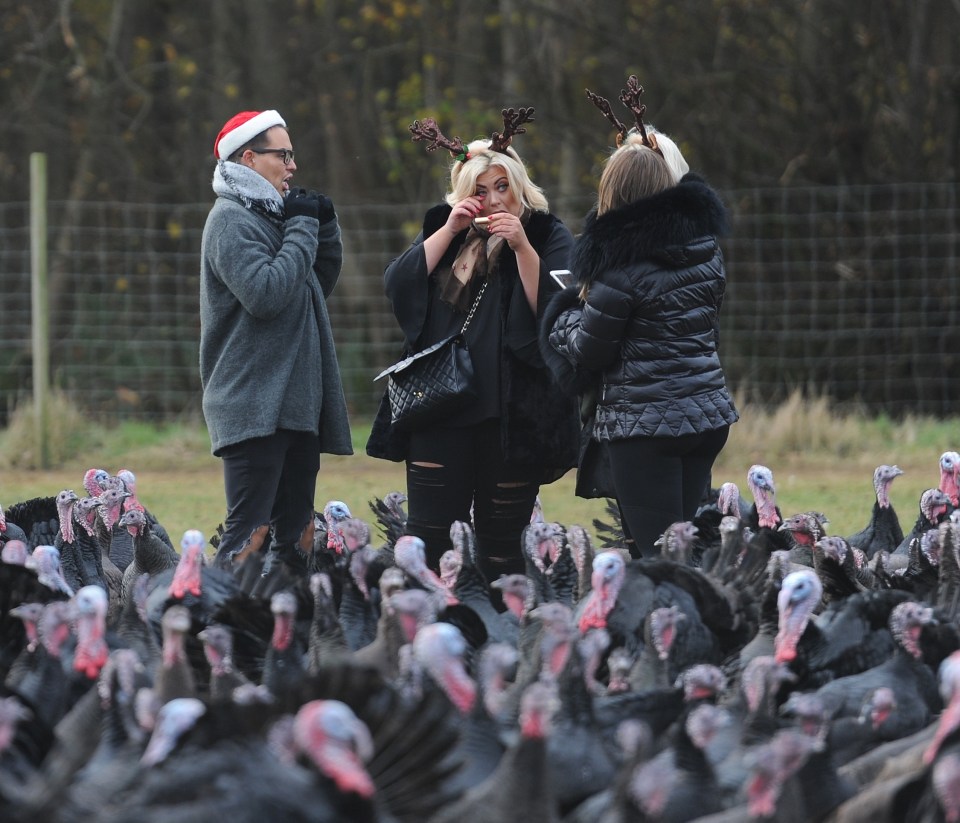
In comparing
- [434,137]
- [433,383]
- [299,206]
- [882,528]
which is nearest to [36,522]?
[299,206]

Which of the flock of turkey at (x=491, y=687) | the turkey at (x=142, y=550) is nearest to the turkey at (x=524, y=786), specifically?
the flock of turkey at (x=491, y=687)

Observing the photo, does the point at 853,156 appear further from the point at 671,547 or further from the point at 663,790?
the point at 663,790

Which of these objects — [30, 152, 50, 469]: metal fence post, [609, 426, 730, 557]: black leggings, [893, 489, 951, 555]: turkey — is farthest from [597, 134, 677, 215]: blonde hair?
[30, 152, 50, 469]: metal fence post

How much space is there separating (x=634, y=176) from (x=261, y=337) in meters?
1.33

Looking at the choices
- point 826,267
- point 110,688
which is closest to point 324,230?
point 110,688

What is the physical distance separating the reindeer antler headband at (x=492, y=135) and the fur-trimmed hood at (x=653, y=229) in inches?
19.7

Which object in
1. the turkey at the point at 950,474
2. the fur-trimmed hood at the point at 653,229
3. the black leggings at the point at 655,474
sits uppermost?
the fur-trimmed hood at the point at 653,229

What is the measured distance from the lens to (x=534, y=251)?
5.40 meters

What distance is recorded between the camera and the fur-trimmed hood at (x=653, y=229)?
4.96m

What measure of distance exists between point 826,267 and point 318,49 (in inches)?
232

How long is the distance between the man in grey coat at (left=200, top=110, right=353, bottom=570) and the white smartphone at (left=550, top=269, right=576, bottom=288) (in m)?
0.78

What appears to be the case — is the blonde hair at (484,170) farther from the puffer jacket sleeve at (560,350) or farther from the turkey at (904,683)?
the turkey at (904,683)

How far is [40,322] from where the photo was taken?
10.6m

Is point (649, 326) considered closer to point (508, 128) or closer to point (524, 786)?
point (508, 128)
